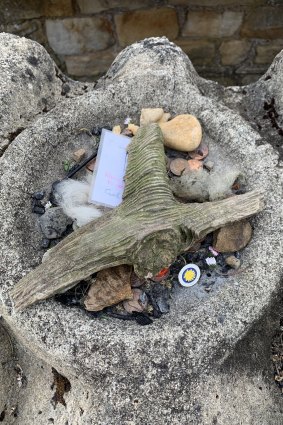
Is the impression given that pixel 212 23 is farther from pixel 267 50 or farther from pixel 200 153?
pixel 200 153

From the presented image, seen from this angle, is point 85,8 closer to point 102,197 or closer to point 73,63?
point 73,63

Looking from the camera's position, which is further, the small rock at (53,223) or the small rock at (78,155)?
the small rock at (78,155)

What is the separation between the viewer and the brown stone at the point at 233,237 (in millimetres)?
1217

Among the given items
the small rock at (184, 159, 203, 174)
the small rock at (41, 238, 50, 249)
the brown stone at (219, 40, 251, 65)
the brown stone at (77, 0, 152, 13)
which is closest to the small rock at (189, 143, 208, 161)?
the small rock at (184, 159, 203, 174)

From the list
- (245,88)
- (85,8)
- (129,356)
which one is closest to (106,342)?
(129,356)

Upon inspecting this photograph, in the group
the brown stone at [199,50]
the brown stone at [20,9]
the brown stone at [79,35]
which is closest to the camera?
the brown stone at [20,9]

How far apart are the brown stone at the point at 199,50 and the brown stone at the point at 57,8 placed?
0.56 m

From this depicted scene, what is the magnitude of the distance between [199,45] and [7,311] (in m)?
1.85

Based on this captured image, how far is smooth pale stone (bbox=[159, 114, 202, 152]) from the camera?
136 cm

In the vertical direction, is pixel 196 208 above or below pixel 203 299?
above

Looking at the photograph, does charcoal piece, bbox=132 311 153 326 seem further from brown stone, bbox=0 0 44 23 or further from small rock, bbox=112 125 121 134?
A: brown stone, bbox=0 0 44 23

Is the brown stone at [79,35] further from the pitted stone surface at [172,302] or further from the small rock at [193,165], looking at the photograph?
the small rock at [193,165]

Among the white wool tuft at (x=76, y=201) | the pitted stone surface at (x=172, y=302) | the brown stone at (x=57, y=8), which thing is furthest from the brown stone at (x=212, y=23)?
the white wool tuft at (x=76, y=201)

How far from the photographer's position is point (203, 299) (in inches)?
46.6
